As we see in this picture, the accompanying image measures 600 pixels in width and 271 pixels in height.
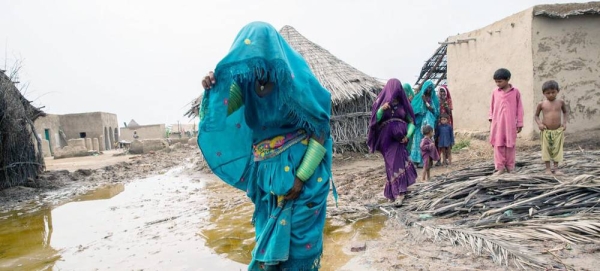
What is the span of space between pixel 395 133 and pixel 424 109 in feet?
9.30

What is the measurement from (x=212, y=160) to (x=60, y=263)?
2.91 metres

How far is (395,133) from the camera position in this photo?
14.3 ft

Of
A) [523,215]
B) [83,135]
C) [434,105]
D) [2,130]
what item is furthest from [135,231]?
[83,135]

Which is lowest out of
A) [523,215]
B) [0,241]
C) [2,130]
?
[0,241]

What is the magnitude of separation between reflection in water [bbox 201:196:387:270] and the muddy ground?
69 millimetres

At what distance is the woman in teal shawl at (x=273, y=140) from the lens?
1818 millimetres

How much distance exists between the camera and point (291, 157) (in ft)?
6.45

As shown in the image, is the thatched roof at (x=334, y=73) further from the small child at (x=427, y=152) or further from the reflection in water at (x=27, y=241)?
the reflection in water at (x=27, y=241)

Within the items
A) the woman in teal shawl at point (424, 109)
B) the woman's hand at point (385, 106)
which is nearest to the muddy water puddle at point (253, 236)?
the woman's hand at point (385, 106)

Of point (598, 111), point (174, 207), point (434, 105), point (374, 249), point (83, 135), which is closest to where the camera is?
point (374, 249)

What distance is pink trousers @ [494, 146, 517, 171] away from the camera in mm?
4770

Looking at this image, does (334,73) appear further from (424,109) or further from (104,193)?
(104,193)

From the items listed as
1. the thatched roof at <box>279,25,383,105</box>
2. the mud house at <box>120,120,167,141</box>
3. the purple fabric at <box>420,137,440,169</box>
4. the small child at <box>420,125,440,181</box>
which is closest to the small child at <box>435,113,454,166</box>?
the small child at <box>420,125,440,181</box>

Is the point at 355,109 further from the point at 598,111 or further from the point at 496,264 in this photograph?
the point at 496,264
